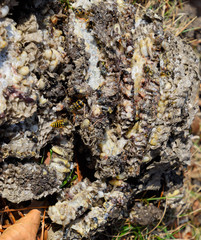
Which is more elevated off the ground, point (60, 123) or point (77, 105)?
point (77, 105)

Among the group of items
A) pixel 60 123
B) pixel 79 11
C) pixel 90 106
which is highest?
pixel 79 11

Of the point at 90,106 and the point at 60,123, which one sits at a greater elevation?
the point at 90,106

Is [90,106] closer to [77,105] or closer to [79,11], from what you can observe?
[77,105]

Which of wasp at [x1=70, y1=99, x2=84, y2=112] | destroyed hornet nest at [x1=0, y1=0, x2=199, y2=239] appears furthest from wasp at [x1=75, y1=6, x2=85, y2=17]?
wasp at [x1=70, y1=99, x2=84, y2=112]

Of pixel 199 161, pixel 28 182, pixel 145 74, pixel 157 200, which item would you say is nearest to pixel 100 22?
pixel 145 74

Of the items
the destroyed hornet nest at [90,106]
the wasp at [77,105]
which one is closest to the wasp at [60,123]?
the destroyed hornet nest at [90,106]

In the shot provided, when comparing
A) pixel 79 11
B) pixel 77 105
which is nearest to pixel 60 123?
pixel 77 105

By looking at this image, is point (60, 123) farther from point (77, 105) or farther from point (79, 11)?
point (79, 11)

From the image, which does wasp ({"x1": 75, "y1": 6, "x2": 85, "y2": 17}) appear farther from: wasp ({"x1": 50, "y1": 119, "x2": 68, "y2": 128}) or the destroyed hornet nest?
wasp ({"x1": 50, "y1": 119, "x2": 68, "y2": 128})
